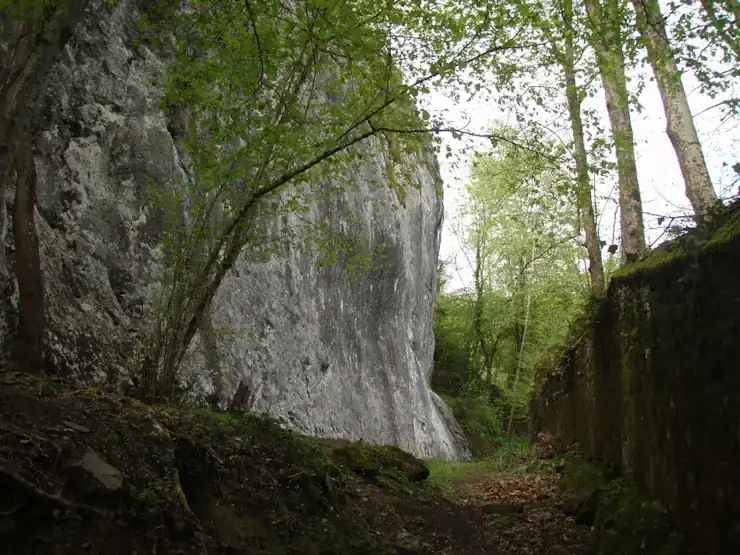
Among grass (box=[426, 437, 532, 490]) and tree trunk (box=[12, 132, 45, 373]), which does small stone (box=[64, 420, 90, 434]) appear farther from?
grass (box=[426, 437, 532, 490])

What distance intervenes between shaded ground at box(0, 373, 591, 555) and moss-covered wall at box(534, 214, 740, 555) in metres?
1.32

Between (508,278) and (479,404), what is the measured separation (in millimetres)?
6575

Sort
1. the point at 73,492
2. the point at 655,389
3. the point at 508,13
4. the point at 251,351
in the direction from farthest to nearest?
the point at 251,351
the point at 508,13
the point at 655,389
the point at 73,492

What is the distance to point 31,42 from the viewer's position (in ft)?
13.9

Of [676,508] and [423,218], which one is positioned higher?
[423,218]

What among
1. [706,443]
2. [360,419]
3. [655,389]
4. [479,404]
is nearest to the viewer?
[706,443]

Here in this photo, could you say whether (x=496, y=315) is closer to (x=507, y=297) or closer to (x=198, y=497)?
(x=507, y=297)

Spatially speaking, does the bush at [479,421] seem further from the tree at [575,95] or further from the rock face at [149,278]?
the tree at [575,95]

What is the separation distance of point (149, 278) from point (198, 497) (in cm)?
509

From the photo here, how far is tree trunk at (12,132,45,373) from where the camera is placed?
6.45 metres

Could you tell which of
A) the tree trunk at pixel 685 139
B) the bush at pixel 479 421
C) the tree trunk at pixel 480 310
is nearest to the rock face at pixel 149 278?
the tree trunk at pixel 685 139

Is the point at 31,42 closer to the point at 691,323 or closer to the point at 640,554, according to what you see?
the point at 691,323

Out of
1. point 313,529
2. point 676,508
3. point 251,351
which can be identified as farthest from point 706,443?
point 251,351

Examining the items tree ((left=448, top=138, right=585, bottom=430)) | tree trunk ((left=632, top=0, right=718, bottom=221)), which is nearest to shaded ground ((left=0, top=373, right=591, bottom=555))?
tree trunk ((left=632, top=0, right=718, bottom=221))
